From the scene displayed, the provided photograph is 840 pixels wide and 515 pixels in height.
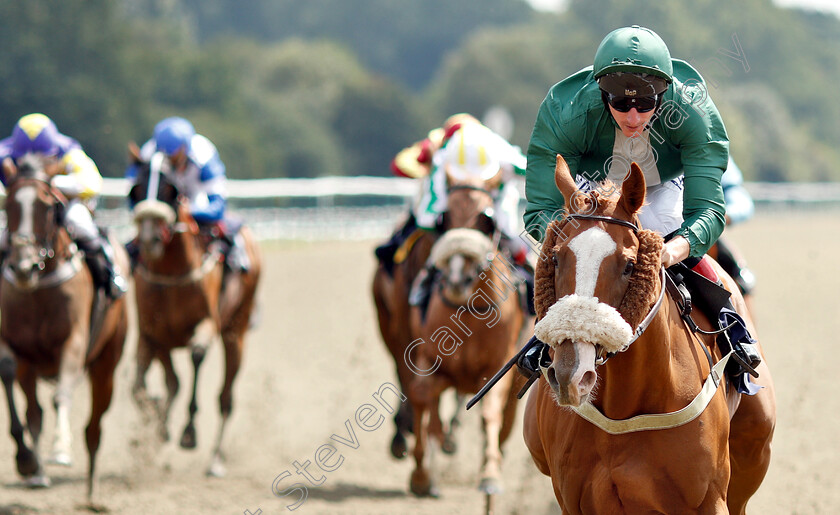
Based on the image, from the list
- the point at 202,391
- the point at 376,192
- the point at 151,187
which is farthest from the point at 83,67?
the point at 151,187

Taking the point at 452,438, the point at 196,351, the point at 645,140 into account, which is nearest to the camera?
the point at 645,140

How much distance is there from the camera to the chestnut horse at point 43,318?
611 cm

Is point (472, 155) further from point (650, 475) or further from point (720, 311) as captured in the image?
point (650, 475)

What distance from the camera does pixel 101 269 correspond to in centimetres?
673

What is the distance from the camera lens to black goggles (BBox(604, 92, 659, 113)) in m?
3.50

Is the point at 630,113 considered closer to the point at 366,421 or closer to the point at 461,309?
the point at 461,309

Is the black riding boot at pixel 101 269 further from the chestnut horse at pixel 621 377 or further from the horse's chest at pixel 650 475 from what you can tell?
the horse's chest at pixel 650 475

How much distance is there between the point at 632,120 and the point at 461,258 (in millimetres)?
2842

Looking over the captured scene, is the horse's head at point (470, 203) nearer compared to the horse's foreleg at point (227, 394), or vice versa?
the horse's head at point (470, 203)

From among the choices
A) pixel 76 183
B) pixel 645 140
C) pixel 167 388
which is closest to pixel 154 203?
pixel 76 183

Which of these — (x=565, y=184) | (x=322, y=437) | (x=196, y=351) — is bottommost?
(x=322, y=437)

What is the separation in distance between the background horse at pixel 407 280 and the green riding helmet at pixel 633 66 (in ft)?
9.86

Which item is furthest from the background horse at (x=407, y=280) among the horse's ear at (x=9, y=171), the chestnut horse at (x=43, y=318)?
the horse's ear at (x=9, y=171)

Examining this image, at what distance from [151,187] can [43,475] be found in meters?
2.06
